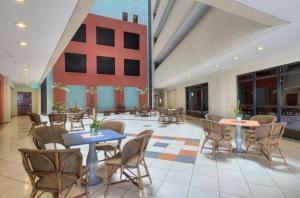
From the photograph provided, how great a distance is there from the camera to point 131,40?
1733cm

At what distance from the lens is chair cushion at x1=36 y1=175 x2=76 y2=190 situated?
71.3 inches

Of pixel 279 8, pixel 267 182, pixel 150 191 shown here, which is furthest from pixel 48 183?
pixel 279 8

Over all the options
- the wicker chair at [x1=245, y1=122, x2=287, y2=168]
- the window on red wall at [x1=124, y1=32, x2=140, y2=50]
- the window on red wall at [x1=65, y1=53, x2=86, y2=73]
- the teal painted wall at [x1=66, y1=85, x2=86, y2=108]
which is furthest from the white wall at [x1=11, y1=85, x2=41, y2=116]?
the wicker chair at [x1=245, y1=122, x2=287, y2=168]

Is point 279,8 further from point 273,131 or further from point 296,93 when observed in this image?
point 296,93

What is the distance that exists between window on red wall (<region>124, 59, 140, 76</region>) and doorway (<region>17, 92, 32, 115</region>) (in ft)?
29.1

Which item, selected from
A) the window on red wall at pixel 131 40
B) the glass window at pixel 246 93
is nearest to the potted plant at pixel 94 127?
the glass window at pixel 246 93

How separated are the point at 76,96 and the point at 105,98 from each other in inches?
96.3

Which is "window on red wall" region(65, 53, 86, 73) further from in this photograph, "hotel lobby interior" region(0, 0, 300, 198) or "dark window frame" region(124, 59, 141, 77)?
"hotel lobby interior" region(0, 0, 300, 198)

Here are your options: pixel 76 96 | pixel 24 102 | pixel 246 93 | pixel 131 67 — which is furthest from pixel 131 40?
pixel 246 93

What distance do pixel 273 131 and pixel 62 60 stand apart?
14.9m

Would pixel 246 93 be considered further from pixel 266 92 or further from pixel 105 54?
pixel 105 54

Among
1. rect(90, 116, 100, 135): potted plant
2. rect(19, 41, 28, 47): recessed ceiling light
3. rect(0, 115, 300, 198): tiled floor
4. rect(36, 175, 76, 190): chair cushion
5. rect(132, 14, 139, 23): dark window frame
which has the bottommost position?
rect(0, 115, 300, 198): tiled floor

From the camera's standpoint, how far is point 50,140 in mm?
3041

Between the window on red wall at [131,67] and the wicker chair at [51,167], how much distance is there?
1536 centimetres
